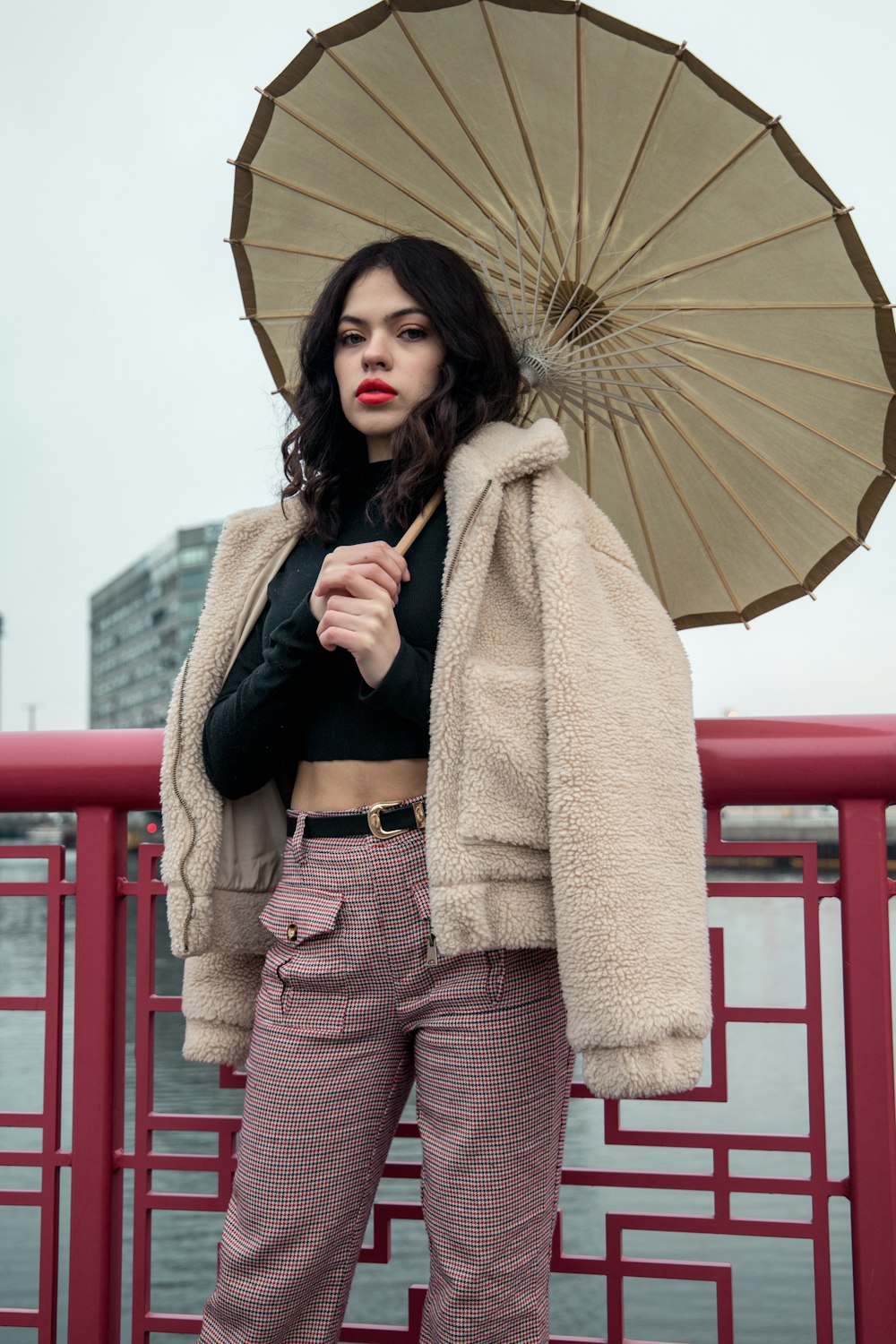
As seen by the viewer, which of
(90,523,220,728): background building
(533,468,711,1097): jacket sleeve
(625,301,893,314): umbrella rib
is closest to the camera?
(533,468,711,1097): jacket sleeve

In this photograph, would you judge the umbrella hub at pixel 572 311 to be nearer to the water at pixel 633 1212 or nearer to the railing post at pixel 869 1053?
the railing post at pixel 869 1053

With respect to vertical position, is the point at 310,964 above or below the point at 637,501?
below

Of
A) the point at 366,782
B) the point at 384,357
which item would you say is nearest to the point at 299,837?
the point at 366,782

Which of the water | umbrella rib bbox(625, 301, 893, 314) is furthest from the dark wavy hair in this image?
the water

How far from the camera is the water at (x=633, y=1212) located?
12.5 feet

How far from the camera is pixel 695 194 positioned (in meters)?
1.92

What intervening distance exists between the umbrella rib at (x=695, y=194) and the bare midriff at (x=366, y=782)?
936 mm

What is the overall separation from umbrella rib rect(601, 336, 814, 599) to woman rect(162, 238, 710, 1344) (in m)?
0.40

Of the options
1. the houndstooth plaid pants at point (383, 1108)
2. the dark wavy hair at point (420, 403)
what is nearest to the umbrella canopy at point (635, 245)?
Result: the dark wavy hair at point (420, 403)

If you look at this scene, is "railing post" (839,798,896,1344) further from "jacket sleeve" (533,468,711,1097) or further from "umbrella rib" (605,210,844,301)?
"umbrella rib" (605,210,844,301)

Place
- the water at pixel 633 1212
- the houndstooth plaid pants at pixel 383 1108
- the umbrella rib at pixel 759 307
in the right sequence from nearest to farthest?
the houndstooth plaid pants at pixel 383 1108
the umbrella rib at pixel 759 307
the water at pixel 633 1212

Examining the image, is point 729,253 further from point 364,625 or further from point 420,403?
point 364,625

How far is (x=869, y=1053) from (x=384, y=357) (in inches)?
53.5

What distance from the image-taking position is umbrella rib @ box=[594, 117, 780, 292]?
1.83 m
